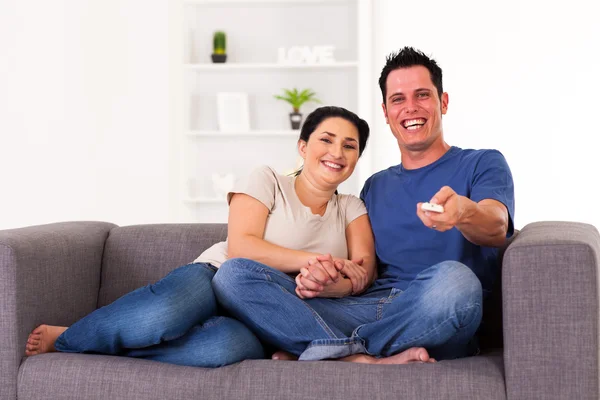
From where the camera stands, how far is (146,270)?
7.86ft

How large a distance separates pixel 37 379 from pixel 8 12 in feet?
11.4

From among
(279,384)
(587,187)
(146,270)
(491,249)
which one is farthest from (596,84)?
(279,384)

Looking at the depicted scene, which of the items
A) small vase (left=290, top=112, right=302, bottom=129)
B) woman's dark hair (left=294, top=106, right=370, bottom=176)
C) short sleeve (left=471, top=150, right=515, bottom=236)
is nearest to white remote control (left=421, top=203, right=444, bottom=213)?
short sleeve (left=471, top=150, right=515, bottom=236)

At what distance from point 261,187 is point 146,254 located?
1.49 feet

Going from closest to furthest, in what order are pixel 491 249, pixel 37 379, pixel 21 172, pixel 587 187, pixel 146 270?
1. pixel 37 379
2. pixel 491 249
3. pixel 146 270
4. pixel 587 187
5. pixel 21 172

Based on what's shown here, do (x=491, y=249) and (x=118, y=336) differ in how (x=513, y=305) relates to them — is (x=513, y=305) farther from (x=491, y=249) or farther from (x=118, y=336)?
(x=118, y=336)

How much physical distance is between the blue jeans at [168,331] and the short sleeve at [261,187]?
0.32 metres

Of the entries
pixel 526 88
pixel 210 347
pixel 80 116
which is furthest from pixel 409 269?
pixel 80 116

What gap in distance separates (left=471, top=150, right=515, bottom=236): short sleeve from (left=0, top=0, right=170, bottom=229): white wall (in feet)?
9.56

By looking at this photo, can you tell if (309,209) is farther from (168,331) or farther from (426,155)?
(168,331)

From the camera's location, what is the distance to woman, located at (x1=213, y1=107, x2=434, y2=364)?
1.90 m

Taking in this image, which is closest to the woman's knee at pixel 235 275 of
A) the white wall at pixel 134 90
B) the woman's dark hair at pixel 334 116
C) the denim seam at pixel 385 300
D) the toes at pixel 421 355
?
the denim seam at pixel 385 300

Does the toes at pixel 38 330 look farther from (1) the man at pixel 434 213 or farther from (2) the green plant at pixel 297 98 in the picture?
(2) the green plant at pixel 297 98

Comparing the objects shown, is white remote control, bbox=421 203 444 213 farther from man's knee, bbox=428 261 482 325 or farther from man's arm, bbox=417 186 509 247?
man's knee, bbox=428 261 482 325
